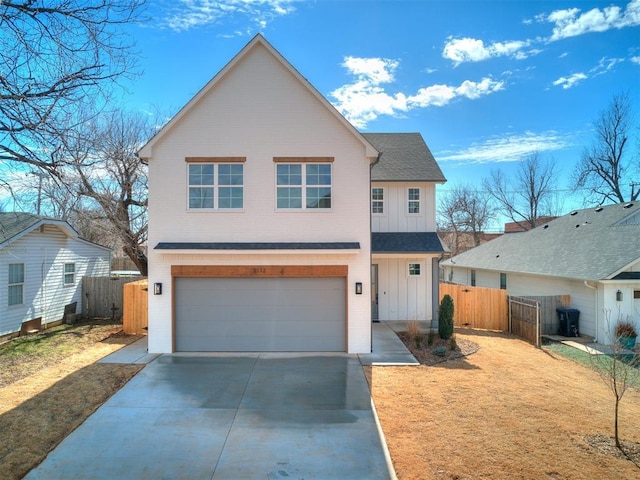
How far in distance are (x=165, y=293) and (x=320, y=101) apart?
24.7ft

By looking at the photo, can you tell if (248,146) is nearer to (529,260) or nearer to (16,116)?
(16,116)

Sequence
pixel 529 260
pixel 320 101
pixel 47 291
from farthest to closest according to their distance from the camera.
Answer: pixel 529 260, pixel 47 291, pixel 320 101

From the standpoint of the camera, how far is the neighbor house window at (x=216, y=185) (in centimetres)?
1144

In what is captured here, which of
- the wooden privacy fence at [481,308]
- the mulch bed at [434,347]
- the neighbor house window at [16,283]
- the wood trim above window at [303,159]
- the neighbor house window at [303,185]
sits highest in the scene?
the wood trim above window at [303,159]

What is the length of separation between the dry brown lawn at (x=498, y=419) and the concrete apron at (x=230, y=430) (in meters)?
0.56

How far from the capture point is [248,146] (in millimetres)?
11391

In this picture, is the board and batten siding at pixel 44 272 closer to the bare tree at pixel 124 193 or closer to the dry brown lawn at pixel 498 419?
the bare tree at pixel 124 193

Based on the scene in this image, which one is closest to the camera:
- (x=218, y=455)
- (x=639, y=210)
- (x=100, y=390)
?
(x=218, y=455)

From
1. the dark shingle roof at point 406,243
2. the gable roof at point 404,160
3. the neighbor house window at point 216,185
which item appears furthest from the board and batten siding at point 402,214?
the neighbor house window at point 216,185

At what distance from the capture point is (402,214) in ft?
51.2

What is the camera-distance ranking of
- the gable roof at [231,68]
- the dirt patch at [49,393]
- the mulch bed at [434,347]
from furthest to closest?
the gable roof at [231,68] < the mulch bed at [434,347] < the dirt patch at [49,393]

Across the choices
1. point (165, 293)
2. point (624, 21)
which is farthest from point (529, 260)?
point (165, 293)

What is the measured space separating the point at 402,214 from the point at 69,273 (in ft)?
48.1

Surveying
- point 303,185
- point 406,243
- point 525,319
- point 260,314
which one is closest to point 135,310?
point 260,314
